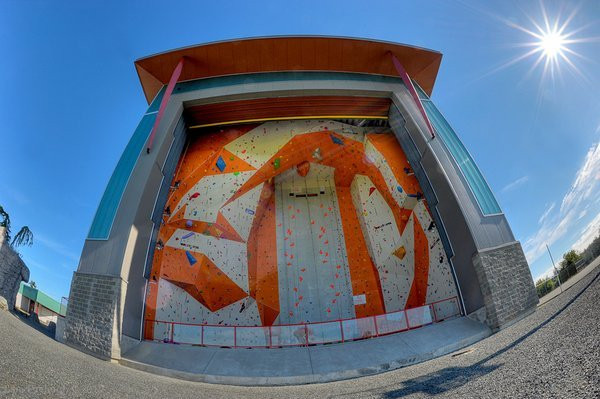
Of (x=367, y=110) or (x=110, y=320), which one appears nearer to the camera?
(x=110, y=320)

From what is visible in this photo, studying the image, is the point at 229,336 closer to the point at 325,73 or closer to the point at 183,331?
the point at 183,331

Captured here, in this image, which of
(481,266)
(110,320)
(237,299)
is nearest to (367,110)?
(481,266)

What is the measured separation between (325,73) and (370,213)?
8236 millimetres

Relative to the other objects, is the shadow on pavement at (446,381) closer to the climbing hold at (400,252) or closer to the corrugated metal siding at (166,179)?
the climbing hold at (400,252)

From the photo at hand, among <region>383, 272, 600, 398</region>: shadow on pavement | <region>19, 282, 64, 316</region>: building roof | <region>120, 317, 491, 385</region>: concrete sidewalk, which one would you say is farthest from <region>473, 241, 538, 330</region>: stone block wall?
<region>19, 282, 64, 316</region>: building roof

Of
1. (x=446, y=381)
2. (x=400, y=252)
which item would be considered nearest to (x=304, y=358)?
(x=446, y=381)

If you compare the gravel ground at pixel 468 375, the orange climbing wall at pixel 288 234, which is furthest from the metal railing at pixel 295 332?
the gravel ground at pixel 468 375

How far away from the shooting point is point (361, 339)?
9.84m

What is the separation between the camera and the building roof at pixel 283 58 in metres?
12.7

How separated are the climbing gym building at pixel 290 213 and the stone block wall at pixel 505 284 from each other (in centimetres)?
5

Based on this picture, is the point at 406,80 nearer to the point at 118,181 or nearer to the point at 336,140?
the point at 336,140

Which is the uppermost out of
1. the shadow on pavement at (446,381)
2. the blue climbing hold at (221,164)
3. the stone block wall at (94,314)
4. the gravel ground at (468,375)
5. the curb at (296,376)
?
the blue climbing hold at (221,164)

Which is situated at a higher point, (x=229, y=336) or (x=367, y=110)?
(x=367, y=110)

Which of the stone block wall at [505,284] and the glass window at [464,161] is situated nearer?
the stone block wall at [505,284]
